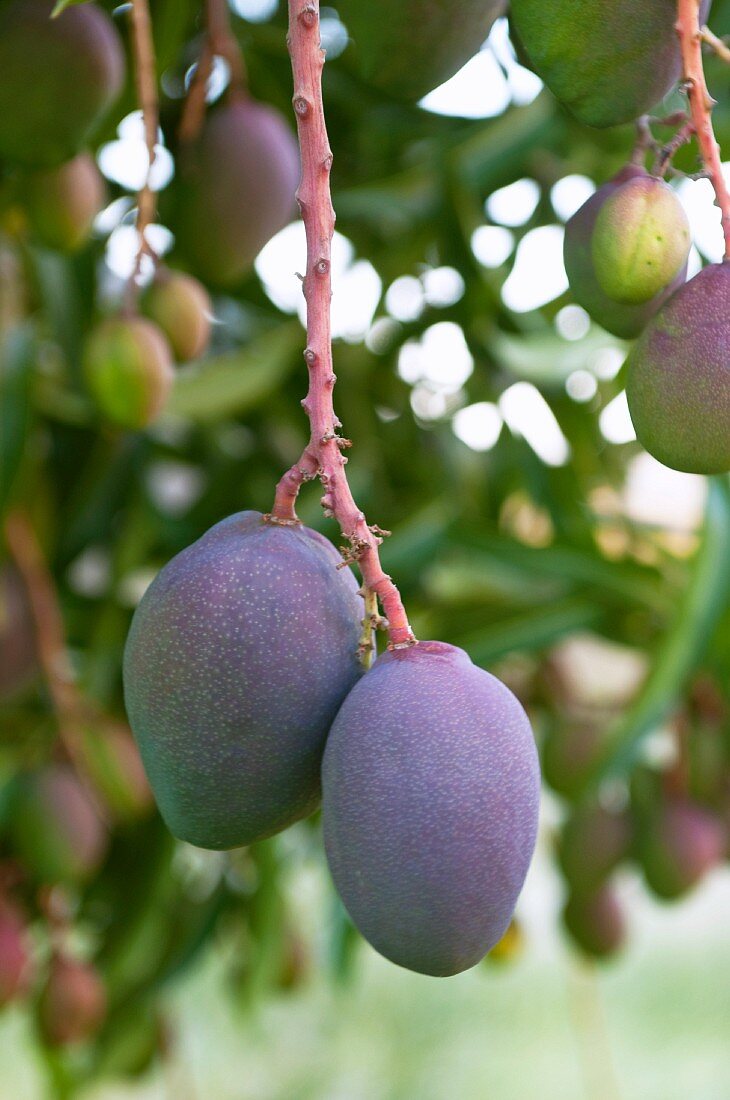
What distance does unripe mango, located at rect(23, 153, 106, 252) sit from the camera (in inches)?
25.5

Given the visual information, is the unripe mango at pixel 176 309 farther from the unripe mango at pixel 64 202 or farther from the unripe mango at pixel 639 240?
the unripe mango at pixel 639 240

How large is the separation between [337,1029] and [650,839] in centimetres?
154

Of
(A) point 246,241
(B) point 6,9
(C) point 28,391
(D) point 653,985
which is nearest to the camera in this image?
(B) point 6,9

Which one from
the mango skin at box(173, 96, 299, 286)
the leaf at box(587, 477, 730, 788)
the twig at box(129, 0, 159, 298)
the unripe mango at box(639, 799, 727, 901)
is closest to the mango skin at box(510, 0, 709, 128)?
the twig at box(129, 0, 159, 298)

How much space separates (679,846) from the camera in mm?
992

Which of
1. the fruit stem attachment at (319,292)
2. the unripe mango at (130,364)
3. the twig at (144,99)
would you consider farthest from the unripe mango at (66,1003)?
the fruit stem attachment at (319,292)

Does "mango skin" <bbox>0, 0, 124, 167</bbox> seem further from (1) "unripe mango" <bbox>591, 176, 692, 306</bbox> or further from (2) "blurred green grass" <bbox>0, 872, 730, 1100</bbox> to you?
(2) "blurred green grass" <bbox>0, 872, 730, 1100</bbox>

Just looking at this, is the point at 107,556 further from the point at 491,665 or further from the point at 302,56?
the point at 302,56

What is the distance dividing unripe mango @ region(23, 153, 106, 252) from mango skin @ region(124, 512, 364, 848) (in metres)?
0.35

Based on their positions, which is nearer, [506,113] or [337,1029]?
[506,113]

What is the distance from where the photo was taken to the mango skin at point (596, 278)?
1.31 ft

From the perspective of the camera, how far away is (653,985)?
263 cm

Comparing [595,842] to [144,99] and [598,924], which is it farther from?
[144,99]

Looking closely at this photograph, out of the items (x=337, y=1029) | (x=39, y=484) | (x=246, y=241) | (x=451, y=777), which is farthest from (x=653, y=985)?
(x=451, y=777)
